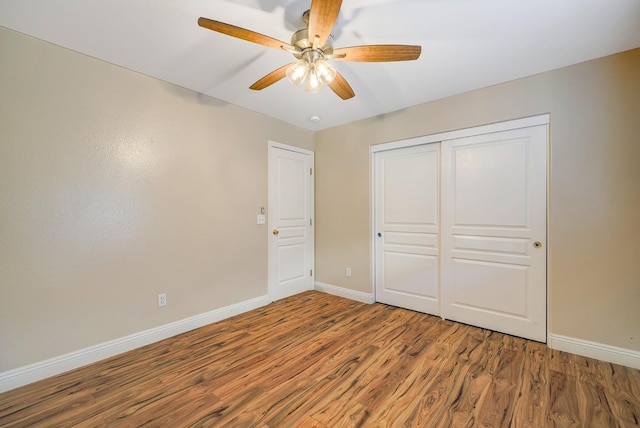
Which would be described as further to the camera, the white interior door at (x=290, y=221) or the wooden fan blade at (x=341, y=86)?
the white interior door at (x=290, y=221)

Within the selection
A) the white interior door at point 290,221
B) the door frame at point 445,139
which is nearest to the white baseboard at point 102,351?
the white interior door at point 290,221

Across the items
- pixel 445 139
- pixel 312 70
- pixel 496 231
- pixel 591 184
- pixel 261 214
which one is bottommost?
pixel 496 231

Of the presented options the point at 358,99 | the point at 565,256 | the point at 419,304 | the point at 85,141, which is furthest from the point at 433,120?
the point at 85,141

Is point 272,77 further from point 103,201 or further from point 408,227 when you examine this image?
point 408,227

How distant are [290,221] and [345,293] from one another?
1.29m

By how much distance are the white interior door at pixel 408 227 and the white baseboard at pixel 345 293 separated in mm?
149

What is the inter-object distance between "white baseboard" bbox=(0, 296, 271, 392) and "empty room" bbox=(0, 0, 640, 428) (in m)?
0.02

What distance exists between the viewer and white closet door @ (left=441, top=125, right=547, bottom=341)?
99.5 inches

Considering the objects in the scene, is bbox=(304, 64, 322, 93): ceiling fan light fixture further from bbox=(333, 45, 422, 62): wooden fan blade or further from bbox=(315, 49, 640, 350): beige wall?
bbox=(315, 49, 640, 350): beige wall

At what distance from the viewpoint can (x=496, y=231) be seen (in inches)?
108

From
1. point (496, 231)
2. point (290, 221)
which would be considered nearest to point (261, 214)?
point (290, 221)

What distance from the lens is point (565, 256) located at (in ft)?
7.79

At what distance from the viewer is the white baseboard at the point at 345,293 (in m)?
3.63

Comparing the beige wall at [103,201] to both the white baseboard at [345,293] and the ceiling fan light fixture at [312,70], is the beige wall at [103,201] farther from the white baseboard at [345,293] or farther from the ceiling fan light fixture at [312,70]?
the ceiling fan light fixture at [312,70]
